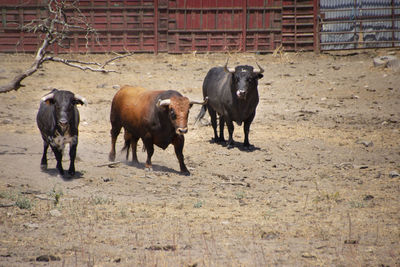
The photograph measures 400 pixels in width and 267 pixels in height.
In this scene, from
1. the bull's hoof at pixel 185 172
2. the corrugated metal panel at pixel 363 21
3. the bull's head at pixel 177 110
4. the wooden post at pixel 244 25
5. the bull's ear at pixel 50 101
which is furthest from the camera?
the wooden post at pixel 244 25

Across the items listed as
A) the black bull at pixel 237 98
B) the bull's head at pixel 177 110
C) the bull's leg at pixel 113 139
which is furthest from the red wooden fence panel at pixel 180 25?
the bull's head at pixel 177 110

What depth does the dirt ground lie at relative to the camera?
6391 millimetres

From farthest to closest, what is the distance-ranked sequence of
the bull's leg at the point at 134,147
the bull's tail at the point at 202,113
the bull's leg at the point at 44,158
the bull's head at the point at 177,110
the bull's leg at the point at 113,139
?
1. the bull's tail at the point at 202,113
2. the bull's leg at the point at 113,139
3. the bull's leg at the point at 134,147
4. the bull's leg at the point at 44,158
5. the bull's head at the point at 177,110

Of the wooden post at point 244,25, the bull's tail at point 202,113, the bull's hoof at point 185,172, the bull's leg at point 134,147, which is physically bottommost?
the bull's hoof at point 185,172

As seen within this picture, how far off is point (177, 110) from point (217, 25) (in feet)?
45.9

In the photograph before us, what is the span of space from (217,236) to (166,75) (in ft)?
45.8

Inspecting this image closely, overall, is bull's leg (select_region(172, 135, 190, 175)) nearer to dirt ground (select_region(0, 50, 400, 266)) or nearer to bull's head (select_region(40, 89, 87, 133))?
dirt ground (select_region(0, 50, 400, 266))

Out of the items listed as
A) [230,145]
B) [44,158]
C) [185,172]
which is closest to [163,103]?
[185,172]

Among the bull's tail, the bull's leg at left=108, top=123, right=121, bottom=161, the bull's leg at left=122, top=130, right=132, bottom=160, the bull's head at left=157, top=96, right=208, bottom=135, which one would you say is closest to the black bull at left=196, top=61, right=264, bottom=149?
the bull's tail

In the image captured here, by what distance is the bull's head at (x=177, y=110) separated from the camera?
1013 cm

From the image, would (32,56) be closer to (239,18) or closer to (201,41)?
(201,41)

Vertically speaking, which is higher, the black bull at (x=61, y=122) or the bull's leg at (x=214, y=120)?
the black bull at (x=61, y=122)

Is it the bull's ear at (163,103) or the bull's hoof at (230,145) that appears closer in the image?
the bull's ear at (163,103)

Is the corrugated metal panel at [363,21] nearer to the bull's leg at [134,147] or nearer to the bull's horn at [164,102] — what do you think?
the bull's leg at [134,147]
